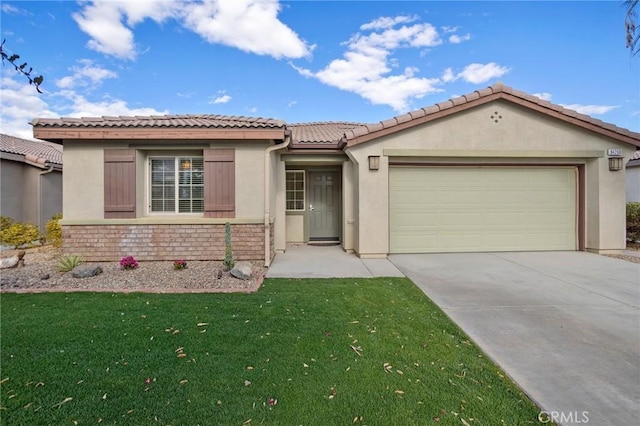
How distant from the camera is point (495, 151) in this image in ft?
27.3

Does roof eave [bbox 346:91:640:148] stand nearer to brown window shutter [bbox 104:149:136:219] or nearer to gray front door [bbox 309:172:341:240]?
gray front door [bbox 309:172:341:240]

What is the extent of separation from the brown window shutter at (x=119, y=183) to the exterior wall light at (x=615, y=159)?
40.0ft

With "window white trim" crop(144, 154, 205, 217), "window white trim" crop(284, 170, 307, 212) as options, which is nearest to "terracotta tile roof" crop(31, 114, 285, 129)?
"window white trim" crop(144, 154, 205, 217)

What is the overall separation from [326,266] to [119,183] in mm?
5258

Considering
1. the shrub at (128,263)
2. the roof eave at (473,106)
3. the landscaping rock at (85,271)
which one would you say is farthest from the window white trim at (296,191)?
the landscaping rock at (85,271)

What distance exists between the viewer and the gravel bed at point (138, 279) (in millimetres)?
5355

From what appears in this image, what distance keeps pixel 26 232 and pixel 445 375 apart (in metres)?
11.2

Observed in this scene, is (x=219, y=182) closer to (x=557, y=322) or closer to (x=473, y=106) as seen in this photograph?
(x=473, y=106)

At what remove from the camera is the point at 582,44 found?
303 inches

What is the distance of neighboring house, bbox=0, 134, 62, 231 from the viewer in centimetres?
1134

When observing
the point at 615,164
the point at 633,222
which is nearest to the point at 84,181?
the point at 615,164

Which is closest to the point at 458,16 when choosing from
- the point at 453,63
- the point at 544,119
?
the point at 453,63

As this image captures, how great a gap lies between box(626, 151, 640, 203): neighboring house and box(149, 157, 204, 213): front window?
53.4ft

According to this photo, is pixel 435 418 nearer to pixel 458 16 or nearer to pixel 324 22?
pixel 458 16
